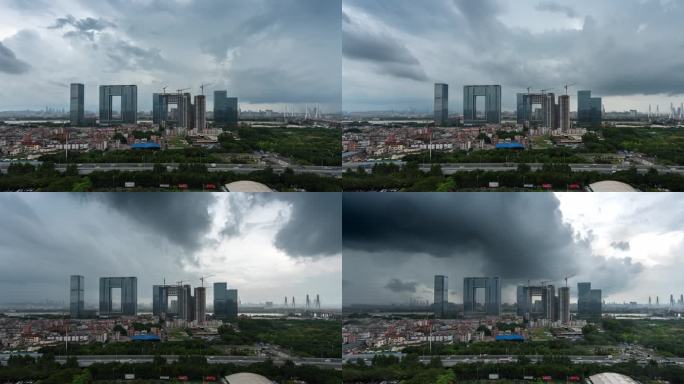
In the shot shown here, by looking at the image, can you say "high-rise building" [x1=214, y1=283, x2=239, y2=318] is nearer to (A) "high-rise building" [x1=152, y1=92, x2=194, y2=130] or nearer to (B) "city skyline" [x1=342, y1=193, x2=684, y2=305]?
(B) "city skyline" [x1=342, y1=193, x2=684, y2=305]

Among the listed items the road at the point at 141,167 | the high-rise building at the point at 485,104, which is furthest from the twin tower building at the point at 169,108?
the high-rise building at the point at 485,104

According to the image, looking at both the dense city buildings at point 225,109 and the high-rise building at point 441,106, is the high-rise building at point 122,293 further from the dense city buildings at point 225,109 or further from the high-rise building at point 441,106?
the high-rise building at point 441,106

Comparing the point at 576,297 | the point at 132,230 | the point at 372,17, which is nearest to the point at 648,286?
the point at 576,297

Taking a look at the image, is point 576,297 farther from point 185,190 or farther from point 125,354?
point 125,354

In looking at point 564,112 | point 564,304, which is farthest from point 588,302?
point 564,112

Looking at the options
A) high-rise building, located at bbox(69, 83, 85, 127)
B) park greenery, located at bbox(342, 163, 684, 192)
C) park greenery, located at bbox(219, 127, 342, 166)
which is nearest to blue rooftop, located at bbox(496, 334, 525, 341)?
park greenery, located at bbox(342, 163, 684, 192)

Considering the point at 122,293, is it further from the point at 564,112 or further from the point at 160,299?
the point at 564,112
